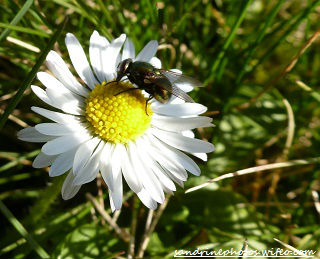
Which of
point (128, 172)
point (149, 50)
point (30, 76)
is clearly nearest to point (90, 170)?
point (128, 172)

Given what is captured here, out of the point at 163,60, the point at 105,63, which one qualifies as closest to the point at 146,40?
the point at 163,60

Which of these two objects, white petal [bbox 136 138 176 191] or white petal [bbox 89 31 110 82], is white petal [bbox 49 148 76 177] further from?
white petal [bbox 89 31 110 82]

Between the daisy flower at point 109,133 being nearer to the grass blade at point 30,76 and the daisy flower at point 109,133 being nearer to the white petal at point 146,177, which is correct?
the white petal at point 146,177

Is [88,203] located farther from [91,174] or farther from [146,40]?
[146,40]

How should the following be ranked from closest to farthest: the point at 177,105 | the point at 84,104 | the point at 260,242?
the point at 84,104, the point at 177,105, the point at 260,242

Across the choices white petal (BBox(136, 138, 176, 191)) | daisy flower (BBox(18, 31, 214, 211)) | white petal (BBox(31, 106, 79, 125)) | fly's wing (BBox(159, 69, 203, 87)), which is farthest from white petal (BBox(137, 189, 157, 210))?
fly's wing (BBox(159, 69, 203, 87))

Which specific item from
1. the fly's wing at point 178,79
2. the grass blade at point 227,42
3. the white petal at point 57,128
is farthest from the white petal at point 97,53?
the grass blade at point 227,42
